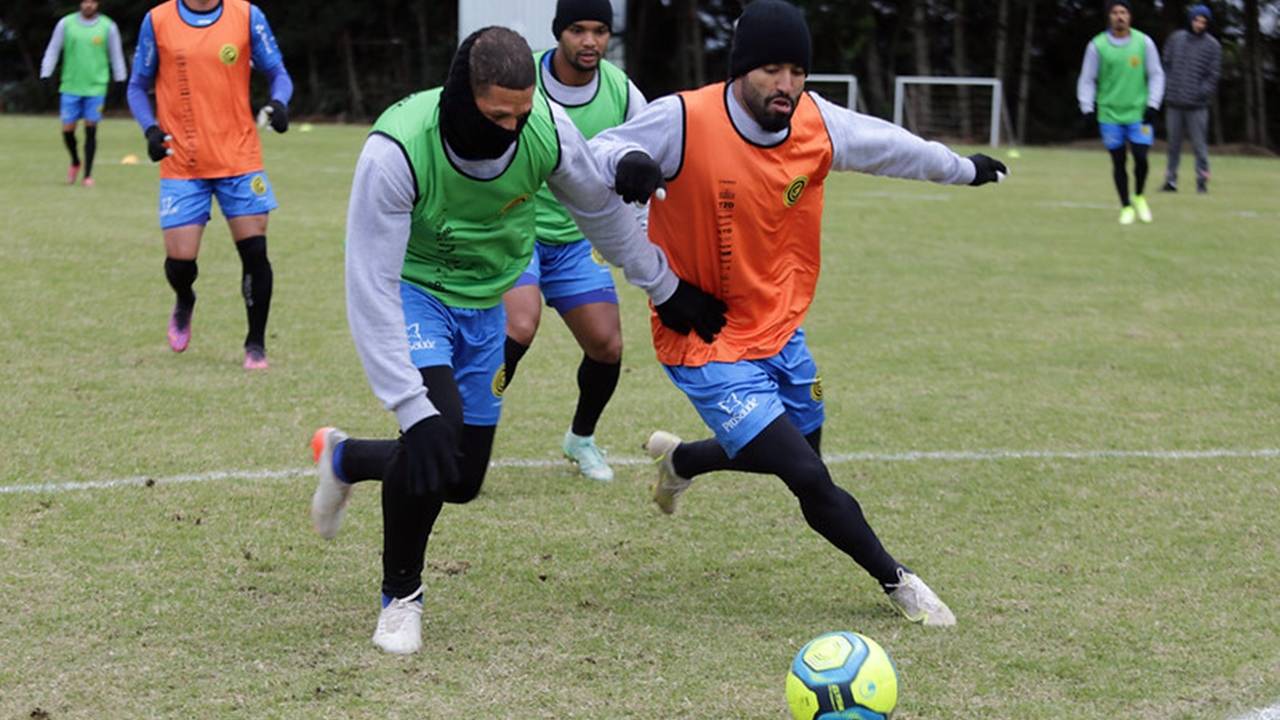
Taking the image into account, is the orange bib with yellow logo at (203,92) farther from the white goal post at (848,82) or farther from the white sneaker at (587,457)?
the white goal post at (848,82)

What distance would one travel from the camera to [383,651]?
4625 mm

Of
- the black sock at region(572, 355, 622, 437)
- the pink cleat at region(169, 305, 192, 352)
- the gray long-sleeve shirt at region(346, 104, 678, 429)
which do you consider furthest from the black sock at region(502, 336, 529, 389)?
the pink cleat at region(169, 305, 192, 352)

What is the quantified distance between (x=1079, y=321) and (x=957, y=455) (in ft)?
13.3

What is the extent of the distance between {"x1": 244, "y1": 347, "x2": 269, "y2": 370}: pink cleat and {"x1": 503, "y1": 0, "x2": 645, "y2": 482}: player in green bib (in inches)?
108

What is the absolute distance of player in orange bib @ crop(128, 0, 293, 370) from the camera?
882 centimetres

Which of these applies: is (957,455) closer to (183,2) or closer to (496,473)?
(496,473)

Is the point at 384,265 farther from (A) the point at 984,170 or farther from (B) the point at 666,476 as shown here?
(A) the point at 984,170

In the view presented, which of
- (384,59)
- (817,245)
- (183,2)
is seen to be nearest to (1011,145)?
(384,59)

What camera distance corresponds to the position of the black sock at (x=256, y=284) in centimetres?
895

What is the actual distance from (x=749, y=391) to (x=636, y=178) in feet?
2.70

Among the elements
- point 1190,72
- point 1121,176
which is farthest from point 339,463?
point 1190,72

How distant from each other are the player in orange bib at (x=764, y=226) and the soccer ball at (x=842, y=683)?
844 mm

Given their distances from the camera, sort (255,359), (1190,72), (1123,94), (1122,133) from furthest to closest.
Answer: (1190,72), (1122,133), (1123,94), (255,359)

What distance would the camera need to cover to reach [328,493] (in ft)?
16.7
